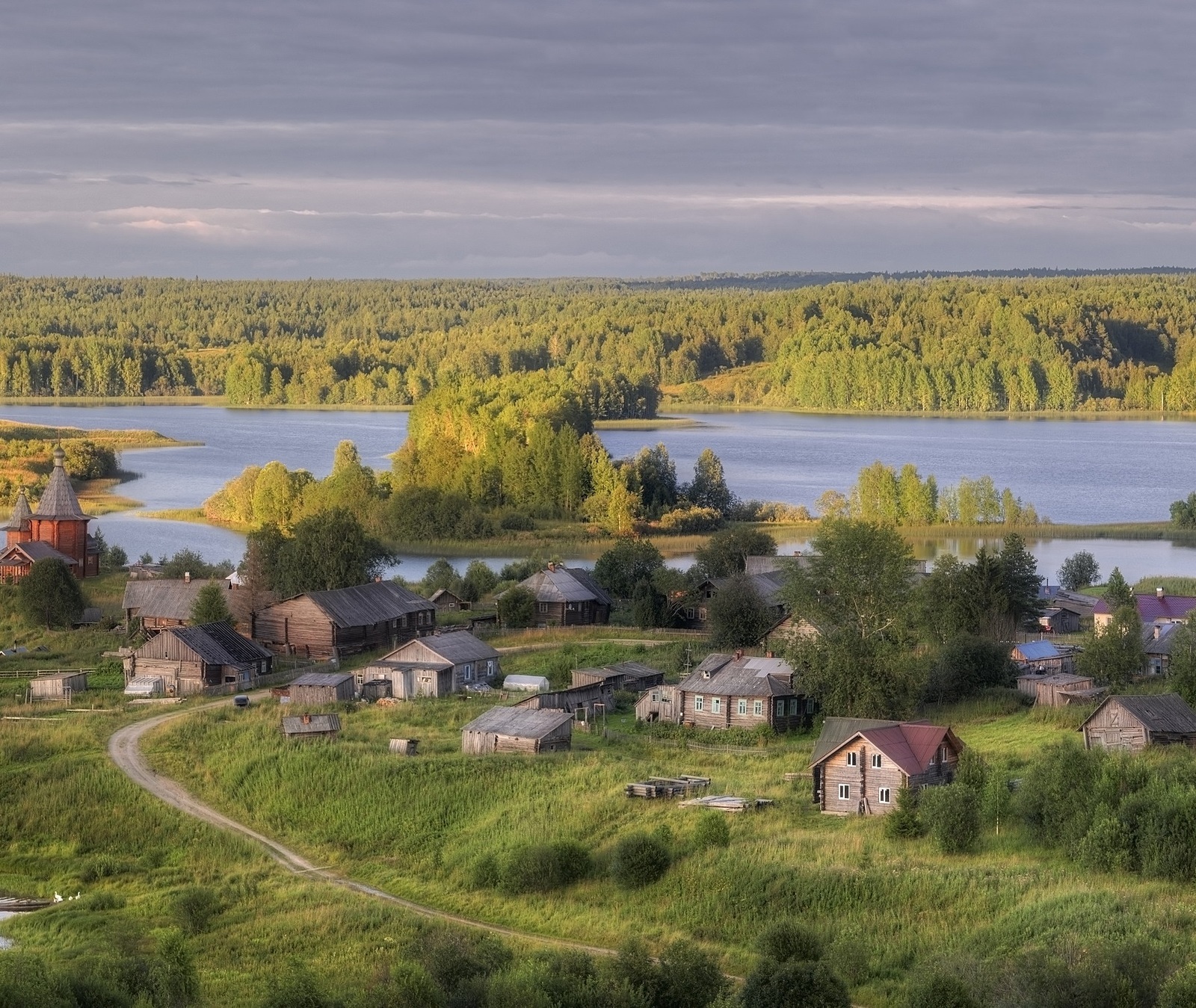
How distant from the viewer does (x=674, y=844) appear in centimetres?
2383

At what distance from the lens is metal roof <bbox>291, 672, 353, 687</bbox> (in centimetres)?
3322

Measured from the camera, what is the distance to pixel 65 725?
102 feet

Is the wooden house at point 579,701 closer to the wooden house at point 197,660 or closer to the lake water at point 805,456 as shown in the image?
the wooden house at point 197,660

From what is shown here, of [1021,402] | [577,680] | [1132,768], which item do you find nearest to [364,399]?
[1021,402]

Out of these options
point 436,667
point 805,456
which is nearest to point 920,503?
point 436,667

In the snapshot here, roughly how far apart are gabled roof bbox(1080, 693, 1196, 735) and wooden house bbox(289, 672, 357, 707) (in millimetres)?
13291

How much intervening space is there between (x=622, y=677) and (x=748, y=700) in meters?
3.58

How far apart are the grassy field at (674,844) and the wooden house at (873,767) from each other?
501 mm

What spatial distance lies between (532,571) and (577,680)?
13.6 m

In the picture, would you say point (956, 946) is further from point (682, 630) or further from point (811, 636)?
point (682, 630)

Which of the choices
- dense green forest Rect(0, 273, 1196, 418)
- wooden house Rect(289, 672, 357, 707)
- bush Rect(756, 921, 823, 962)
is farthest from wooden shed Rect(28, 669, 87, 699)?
dense green forest Rect(0, 273, 1196, 418)

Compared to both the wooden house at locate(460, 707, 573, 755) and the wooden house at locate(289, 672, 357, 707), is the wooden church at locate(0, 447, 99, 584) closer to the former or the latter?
the wooden house at locate(289, 672, 357, 707)

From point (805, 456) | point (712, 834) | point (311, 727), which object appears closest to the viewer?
point (712, 834)

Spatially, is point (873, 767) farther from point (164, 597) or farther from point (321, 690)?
point (164, 597)
